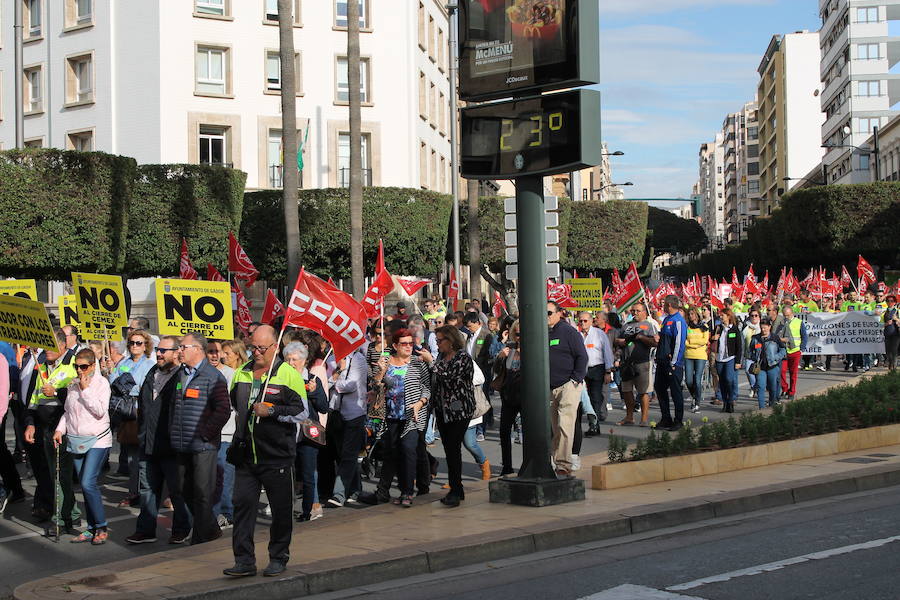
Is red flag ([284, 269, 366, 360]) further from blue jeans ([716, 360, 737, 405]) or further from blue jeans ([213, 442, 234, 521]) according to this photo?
blue jeans ([716, 360, 737, 405])

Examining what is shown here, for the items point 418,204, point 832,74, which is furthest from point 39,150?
point 832,74

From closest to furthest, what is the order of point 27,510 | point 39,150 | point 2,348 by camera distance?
1. point 27,510
2. point 2,348
3. point 39,150

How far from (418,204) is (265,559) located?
103ft

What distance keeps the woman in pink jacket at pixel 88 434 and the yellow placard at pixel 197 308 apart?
342 centimetres

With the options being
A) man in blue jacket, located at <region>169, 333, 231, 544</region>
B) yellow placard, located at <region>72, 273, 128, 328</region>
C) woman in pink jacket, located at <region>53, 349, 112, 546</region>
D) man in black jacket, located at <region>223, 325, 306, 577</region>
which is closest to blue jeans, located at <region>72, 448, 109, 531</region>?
woman in pink jacket, located at <region>53, 349, 112, 546</region>

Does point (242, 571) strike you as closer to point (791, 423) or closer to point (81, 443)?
point (81, 443)

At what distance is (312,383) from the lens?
931 centimetres

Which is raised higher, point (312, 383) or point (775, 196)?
point (775, 196)

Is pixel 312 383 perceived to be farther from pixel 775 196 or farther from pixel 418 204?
pixel 775 196

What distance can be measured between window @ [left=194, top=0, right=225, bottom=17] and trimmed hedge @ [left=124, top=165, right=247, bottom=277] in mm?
10100

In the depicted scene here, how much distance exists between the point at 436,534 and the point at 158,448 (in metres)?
2.42

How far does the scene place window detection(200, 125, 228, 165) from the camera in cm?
4353

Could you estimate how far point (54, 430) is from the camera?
1096 centimetres

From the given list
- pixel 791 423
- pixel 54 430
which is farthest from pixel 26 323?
pixel 791 423
